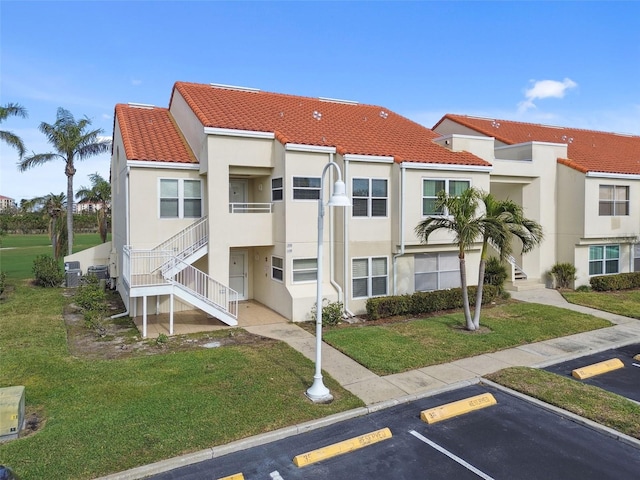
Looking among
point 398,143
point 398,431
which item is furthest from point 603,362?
point 398,143

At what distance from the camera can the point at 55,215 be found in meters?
28.0

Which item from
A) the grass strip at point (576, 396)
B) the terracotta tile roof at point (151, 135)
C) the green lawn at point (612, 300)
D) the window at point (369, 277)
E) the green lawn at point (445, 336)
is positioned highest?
the terracotta tile roof at point (151, 135)

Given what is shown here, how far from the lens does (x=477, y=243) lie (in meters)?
17.8

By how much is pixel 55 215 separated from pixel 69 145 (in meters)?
5.55

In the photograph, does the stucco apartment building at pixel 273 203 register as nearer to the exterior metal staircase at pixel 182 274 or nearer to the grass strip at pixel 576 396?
the exterior metal staircase at pixel 182 274

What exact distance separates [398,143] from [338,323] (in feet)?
25.4

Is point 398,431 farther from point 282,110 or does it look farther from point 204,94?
point 204,94

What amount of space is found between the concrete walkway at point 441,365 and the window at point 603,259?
5989mm

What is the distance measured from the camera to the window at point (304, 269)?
1547 centimetres

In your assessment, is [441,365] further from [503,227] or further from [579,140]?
[579,140]

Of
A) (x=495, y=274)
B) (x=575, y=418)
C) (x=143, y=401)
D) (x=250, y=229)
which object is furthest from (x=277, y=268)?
(x=575, y=418)

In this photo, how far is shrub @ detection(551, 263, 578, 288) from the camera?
790 inches

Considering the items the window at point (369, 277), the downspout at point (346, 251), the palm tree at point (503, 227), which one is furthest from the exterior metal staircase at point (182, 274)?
the palm tree at point (503, 227)

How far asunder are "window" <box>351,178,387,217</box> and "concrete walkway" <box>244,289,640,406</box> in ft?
15.7
